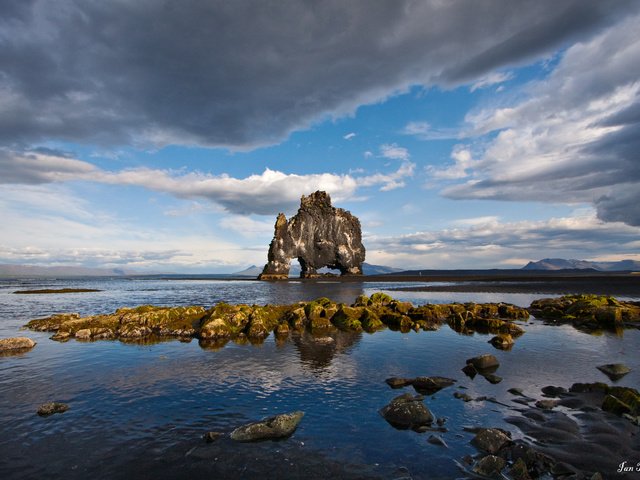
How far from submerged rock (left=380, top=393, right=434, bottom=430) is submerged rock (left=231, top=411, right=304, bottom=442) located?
11.7 ft

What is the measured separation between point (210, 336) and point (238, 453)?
60.8 ft

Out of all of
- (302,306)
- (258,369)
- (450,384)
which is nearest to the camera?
(450,384)

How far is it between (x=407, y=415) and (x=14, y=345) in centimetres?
2732

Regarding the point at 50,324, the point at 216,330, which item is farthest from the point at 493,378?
the point at 50,324

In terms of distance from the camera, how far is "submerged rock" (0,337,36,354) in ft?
76.9

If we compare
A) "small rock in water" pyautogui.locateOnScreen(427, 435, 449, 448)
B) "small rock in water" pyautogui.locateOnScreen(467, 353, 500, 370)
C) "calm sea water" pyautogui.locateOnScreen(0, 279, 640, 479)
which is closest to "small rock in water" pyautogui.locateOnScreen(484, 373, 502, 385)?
"calm sea water" pyautogui.locateOnScreen(0, 279, 640, 479)

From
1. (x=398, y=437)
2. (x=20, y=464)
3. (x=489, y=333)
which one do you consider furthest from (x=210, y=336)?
(x=489, y=333)

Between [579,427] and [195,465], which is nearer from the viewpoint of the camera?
[195,465]

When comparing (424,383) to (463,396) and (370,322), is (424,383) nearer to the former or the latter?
(463,396)

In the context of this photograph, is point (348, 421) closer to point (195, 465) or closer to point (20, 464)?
point (195, 465)

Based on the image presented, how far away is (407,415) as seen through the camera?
12.7m

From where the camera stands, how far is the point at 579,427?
11781mm

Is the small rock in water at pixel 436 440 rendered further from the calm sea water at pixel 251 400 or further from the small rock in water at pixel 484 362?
the small rock in water at pixel 484 362

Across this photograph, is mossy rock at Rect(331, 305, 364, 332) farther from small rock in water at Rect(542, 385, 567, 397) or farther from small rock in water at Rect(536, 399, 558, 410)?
small rock in water at Rect(536, 399, 558, 410)
